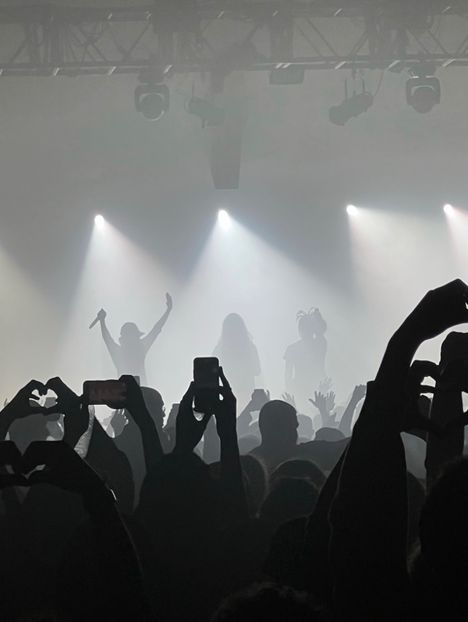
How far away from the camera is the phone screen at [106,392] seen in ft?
7.36

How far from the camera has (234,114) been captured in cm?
1180

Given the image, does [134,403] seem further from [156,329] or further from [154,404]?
[156,329]

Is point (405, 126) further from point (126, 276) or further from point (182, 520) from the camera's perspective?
point (182, 520)

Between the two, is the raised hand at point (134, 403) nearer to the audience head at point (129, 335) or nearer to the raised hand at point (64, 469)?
the raised hand at point (64, 469)

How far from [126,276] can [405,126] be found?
194 inches

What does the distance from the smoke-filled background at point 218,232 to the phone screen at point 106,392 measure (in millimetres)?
11280

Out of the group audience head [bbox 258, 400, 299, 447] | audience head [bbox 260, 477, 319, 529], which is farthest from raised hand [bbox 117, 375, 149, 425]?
audience head [bbox 258, 400, 299, 447]

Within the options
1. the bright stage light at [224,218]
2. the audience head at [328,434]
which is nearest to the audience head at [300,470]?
the audience head at [328,434]

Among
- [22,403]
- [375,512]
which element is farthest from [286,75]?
[375,512]

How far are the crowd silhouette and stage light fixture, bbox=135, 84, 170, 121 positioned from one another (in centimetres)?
769

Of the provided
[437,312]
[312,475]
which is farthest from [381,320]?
[437,312]

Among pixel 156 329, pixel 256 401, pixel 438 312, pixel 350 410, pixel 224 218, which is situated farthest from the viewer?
pixel 224 218

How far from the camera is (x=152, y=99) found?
32.1 feet

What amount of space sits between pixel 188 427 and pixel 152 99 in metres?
8.15
